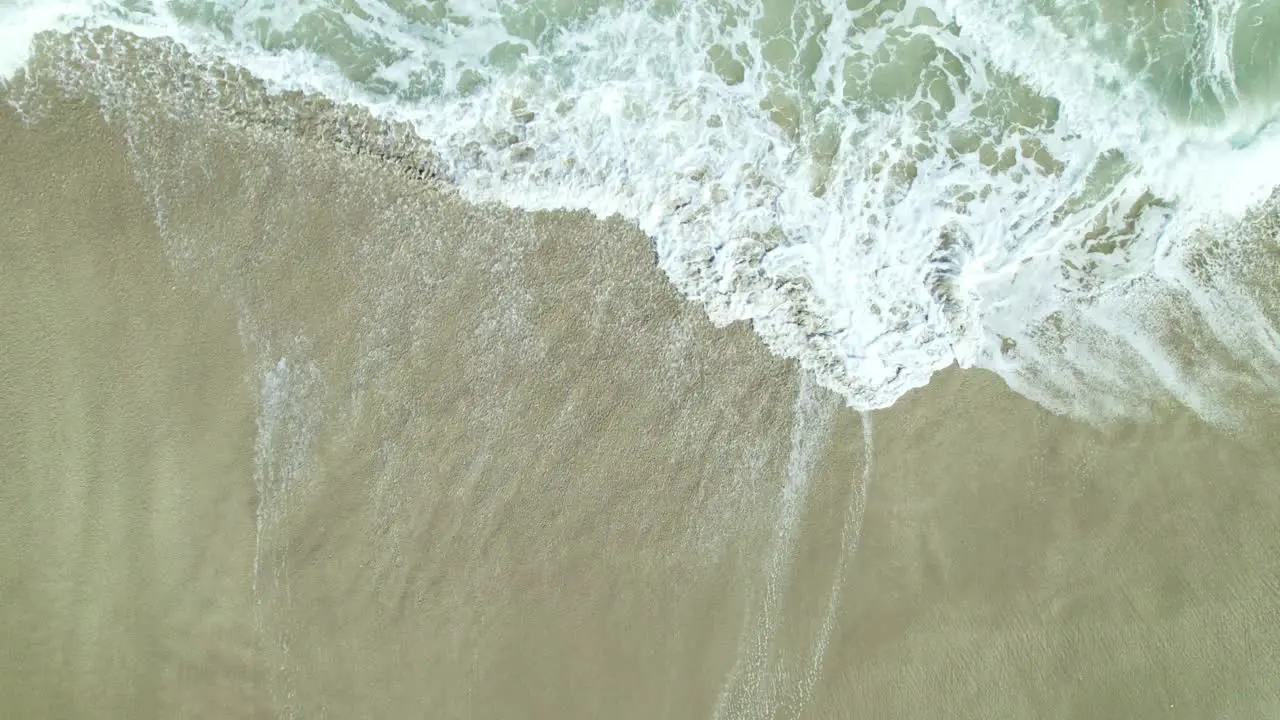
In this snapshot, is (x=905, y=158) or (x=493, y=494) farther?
(x=905, y=158)

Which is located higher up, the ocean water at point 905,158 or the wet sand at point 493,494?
the ocean water at point 905,158

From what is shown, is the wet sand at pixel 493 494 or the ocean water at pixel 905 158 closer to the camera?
the wet sand at pixel 493 494

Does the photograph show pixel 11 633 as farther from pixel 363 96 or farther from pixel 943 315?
pixel 943 315

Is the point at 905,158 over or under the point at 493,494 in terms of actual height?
over

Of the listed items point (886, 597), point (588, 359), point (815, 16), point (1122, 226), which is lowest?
point (886, 597)

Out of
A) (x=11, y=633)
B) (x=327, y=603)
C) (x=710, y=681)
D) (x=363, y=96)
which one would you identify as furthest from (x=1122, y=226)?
(x=11, y=633)
